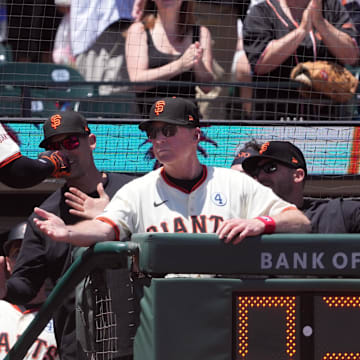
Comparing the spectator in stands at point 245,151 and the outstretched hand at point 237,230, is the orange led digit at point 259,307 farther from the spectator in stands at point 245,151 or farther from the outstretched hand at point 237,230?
the spectator in stands at point 245,151

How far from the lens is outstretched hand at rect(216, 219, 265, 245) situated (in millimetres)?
2359

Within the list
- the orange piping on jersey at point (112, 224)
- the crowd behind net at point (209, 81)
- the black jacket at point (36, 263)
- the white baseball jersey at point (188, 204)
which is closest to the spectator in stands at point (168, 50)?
the crowd behind net at point (209, 81)

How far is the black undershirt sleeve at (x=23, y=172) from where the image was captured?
3.45m

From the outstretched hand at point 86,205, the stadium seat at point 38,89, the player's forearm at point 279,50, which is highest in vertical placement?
the player's forearm at point 279,50

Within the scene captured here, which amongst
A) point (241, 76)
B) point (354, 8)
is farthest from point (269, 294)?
point (354, 8)

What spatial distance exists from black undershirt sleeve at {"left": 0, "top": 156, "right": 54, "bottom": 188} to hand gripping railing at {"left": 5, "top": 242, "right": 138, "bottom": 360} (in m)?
0.93

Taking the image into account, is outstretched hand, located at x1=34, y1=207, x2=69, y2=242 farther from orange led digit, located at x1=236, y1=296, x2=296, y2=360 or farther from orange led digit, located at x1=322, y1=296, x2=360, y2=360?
orange led digit, located at x1=322, y1=296, x2=360, y2=360

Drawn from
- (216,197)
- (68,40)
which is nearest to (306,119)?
(68,40)

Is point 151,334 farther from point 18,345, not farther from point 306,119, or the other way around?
point 306,119

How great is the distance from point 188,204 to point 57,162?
70 cm

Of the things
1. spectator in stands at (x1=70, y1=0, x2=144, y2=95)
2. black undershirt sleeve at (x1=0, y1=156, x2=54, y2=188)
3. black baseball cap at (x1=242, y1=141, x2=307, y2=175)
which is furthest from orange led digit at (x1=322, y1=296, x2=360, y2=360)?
spectator in stands at (x1=70, y1=0, x2=144, y2=95)

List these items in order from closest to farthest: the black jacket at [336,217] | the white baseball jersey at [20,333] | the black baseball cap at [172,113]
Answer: the black baseball cap at [172,113]
the black jacket at [336,217]
the white baseball jersey at [20,333]

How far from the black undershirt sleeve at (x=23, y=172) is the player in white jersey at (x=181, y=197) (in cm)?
37

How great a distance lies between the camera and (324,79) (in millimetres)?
6371
